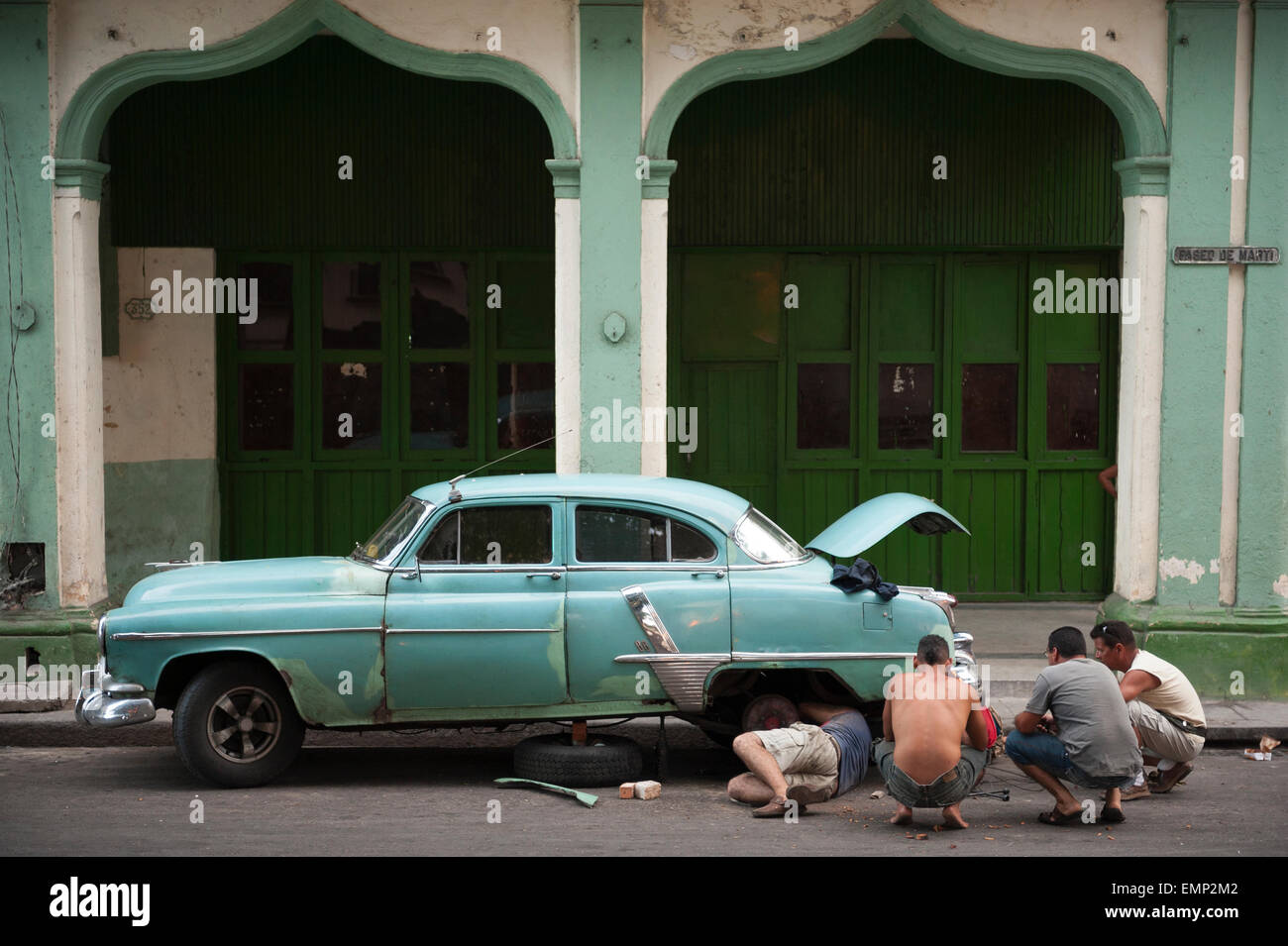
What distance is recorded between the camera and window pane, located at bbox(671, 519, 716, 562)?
26.1 feet

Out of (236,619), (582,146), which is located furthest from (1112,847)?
(582,146)

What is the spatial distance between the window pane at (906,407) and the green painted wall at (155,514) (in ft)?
19.4

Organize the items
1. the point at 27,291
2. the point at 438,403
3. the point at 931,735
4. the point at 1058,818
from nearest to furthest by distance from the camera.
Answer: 1. the point at 931,735
2. the point at 1058,818
3. the point at 27,291
4. the point at 438,403

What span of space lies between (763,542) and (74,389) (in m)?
5.05

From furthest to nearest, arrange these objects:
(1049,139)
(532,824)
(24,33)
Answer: (1049,139) → (24,33) → (532,824)

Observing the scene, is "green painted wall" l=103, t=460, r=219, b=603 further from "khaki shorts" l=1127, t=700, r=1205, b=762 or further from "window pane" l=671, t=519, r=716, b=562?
"khaki shorts" l=1127, t=700, r=1205, b=762

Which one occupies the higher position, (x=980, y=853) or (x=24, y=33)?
(x=24, y=33)

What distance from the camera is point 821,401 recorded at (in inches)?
509

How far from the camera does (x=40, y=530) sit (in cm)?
999

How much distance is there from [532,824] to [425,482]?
6005 mm

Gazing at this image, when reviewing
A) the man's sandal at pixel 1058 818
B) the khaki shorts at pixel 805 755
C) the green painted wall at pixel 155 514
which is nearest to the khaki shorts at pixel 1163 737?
the man's sandal at pixel 1058 818

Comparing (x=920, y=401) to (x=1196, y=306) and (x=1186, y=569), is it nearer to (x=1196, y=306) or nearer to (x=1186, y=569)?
(x=1196, y=306)

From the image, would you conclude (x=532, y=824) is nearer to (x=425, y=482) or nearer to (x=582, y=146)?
(x=582, y=146)

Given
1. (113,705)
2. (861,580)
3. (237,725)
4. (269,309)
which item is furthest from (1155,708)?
(269,309)
